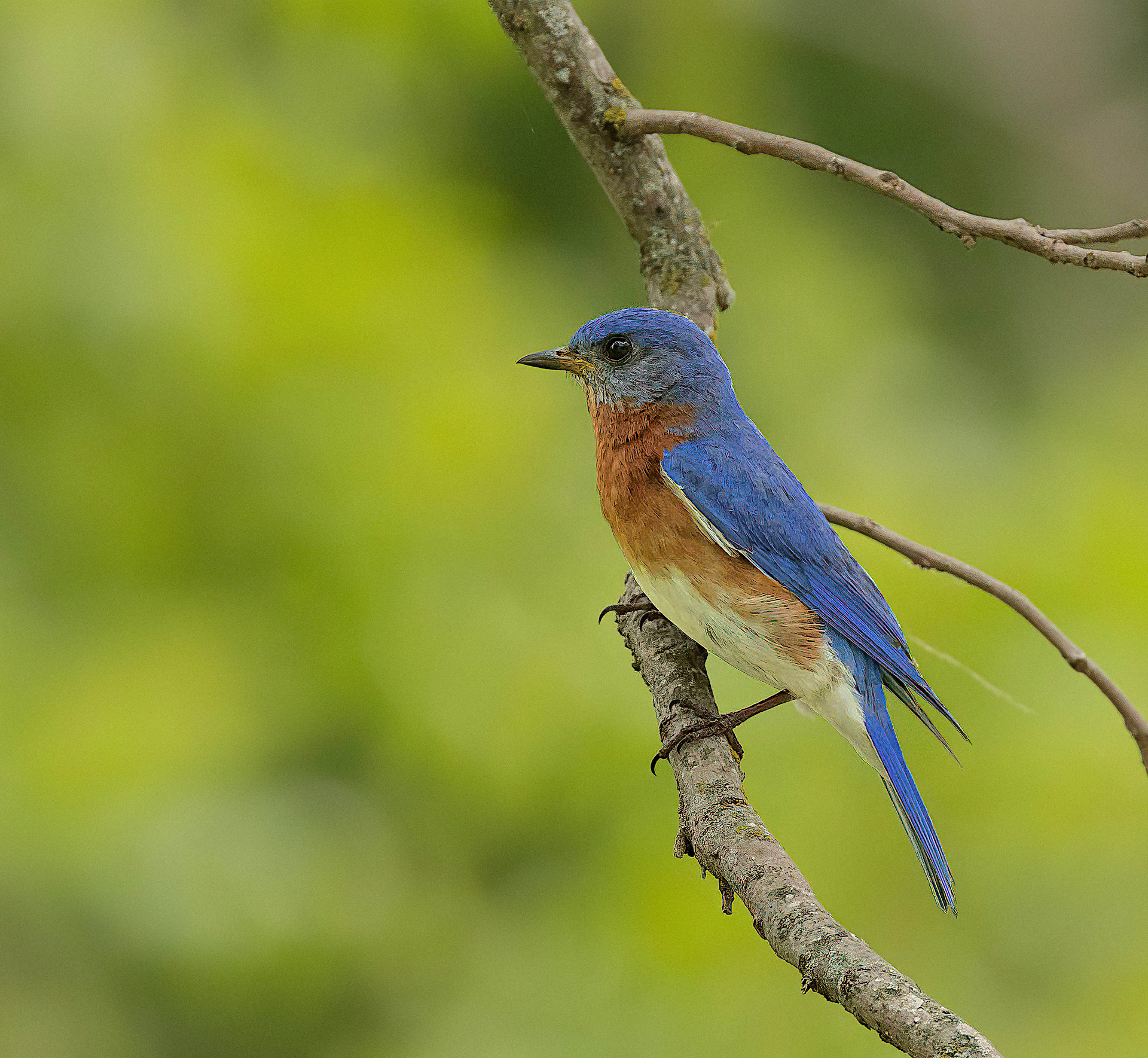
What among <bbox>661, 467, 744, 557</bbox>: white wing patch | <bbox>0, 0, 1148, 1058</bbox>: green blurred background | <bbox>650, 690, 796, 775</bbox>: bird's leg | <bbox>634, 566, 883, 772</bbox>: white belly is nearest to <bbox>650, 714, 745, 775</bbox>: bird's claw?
<bbox>650, 690, 796, 775</bbox>: bird's leg

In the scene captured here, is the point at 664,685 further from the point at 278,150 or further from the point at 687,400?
the point at 278,150

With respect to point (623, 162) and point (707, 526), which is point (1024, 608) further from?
point (623, 162)

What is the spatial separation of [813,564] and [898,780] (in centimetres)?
48

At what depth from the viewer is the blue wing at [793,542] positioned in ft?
8.64

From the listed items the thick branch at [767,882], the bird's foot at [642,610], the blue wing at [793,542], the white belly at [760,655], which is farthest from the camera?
the bird's foot at [642,610]

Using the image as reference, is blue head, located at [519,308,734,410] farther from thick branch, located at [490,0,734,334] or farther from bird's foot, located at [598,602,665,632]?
bird's foot, located at [598,602,665,632]

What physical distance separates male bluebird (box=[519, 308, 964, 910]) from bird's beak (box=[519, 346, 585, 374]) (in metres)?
0.01

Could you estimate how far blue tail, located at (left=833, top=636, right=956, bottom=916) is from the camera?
241 cm

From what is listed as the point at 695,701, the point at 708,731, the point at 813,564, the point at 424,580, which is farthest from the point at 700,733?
the point at 424,580

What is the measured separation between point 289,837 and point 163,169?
267 centimetres

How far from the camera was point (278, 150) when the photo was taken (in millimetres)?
5242

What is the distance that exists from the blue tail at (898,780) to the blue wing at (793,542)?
0.13ft

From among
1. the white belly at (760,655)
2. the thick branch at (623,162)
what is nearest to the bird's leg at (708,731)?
the white belly at (760,655)

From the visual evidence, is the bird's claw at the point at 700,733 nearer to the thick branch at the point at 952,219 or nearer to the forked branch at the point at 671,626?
the forked branch at the point at 671,626
